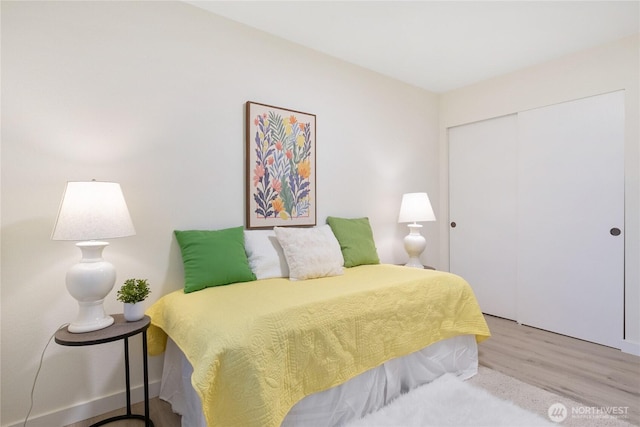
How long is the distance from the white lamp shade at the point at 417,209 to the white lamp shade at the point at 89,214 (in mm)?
2409

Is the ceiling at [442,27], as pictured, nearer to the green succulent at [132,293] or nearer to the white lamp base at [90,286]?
the white lamp base at [90,286]

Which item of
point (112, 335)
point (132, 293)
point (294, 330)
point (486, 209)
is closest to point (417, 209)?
point (486, 209)

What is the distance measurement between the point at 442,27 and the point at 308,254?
6.55 feet

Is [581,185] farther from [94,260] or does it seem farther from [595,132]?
[94,260]

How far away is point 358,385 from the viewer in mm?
1764

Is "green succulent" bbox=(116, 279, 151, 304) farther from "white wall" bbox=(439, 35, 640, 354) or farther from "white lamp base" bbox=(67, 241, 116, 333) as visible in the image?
"white wall" bbox=(439, 35, 640, 354)

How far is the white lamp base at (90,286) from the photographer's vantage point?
1581 millimetres

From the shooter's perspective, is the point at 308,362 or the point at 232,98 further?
the point at 232,98

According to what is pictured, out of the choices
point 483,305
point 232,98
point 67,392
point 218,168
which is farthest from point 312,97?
point 483,305

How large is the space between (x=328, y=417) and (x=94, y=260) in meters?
1.42

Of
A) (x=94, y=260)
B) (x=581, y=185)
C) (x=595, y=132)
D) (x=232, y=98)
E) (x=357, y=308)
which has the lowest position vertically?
(x=357, y=308)

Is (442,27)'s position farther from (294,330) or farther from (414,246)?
(294,330)

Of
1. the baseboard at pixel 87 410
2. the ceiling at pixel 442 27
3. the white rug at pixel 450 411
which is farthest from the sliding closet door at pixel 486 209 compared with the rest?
the baseboard at pixel 87 410

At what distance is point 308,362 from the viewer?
59.6 inches
